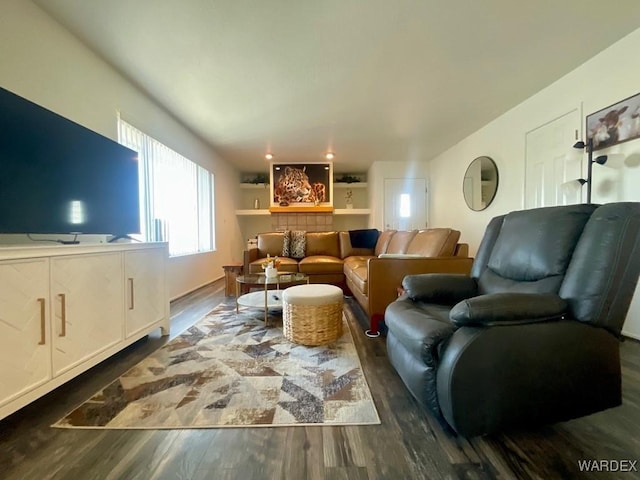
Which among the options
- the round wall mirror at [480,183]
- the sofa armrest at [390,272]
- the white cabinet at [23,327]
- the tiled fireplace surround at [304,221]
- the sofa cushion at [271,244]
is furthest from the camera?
the tiled fireplace surround at [304,221]

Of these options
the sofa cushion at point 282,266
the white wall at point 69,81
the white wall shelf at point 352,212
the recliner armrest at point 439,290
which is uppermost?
the white wall at point 69,81

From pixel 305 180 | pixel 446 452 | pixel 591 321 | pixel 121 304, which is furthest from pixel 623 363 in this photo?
pixel 305 180

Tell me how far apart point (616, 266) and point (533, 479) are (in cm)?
87

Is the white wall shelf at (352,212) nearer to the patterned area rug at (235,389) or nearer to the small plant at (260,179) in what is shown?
the small plant at (260,179)

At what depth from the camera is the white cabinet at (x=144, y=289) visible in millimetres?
2031

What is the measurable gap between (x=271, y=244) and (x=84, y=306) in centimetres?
308

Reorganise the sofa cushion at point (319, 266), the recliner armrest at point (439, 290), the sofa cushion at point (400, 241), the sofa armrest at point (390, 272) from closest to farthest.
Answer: the recliner armrest at point (439, 290) → the sofa armrest at point (390, 272) → the sofa cushion at point (400, 241) → the sofa cushion at point (319, 266)

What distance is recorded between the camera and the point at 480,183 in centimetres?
421

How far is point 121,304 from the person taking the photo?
1.94 m

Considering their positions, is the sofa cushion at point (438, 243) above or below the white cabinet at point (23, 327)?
above

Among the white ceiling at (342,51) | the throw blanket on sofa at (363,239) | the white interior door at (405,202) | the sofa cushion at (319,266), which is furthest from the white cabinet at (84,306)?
the white interior door at (405,202)

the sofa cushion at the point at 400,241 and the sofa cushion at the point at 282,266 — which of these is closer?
the sofa cushion at the point at 400,241

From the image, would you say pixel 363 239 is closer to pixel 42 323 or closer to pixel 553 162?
pixel 553 162

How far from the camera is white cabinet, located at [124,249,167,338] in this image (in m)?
2.03
